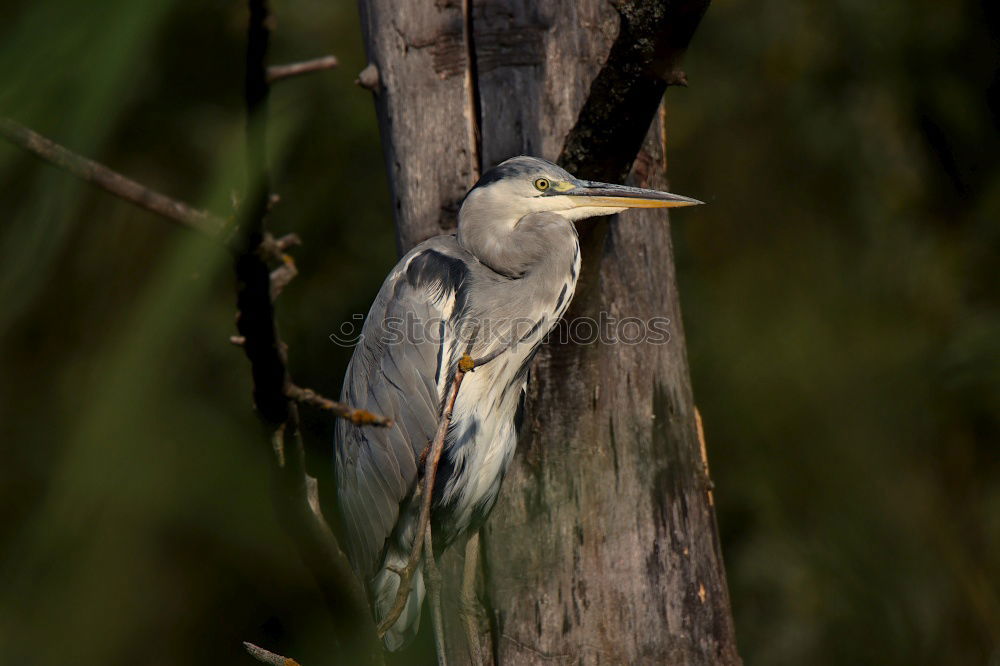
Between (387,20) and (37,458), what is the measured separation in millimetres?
896

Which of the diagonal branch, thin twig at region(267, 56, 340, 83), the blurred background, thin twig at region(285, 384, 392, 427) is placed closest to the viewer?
thin twig at region(267, 56, 340, 83)

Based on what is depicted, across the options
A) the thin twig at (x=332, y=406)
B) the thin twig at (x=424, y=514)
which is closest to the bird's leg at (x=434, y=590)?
the thin twig at (x=424, y=514)

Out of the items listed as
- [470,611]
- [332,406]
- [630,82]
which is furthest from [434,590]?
[630,82]

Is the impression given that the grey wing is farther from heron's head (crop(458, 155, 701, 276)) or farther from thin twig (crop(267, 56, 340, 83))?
thin twig (crop(267, 56, 340, 83))

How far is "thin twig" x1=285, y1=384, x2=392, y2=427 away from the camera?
27.1 inches

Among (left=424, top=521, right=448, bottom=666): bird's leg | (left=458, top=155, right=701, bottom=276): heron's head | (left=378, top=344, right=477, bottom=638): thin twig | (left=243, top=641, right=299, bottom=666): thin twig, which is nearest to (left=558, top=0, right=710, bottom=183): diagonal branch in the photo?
(left=458, top=155, right=701, bottom=276): heron's head

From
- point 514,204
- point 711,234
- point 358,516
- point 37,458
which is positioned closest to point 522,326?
point 514,204

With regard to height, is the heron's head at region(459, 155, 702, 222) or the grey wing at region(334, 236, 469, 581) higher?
the heron's head at region(459, 155, 702, 222)

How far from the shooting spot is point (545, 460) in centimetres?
152

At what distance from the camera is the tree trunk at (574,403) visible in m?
1.47

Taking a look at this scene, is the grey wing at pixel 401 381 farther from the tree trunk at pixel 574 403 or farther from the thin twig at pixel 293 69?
the thin twig at pixel 293 69

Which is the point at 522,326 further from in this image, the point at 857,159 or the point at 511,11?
the point at 857,159

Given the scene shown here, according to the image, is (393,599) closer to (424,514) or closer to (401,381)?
(401,381)

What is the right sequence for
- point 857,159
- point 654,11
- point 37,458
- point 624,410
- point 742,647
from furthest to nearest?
point 857,159
point 742,647
point 624,410
point 37,458
point 654,11
